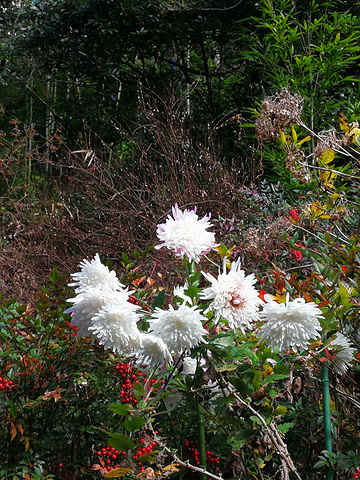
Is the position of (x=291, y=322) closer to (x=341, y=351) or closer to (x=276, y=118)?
(x=341, y=351)

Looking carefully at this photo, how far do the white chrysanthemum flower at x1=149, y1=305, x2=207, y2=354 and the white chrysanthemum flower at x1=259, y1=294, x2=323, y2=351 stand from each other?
15 centimetres

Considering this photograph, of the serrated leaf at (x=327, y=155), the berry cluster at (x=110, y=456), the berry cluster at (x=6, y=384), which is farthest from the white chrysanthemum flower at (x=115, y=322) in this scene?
the serrated leaf at (x=327, y=155)

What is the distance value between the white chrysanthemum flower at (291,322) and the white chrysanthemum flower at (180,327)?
6.0 inches

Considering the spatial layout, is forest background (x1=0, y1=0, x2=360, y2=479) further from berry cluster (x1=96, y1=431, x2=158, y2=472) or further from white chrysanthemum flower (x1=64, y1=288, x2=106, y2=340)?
white chrysanthemum flower (x1=64, y1=288, x2=106, y2=340)

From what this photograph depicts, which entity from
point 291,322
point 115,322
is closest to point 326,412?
point 291,322

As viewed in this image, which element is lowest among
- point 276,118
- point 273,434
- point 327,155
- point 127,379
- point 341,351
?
point 127,379

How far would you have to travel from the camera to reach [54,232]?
13.1 ft

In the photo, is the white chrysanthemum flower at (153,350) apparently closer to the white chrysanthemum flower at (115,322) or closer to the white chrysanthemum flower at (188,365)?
the white chrysanthemum flower at (115,322)

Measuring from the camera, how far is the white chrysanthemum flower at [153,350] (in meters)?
0.95

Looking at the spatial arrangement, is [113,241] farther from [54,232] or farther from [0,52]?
[0,52]

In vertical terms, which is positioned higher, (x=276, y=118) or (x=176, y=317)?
(x=276, y=118)

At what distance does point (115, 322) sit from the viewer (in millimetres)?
935

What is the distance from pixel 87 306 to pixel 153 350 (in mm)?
164

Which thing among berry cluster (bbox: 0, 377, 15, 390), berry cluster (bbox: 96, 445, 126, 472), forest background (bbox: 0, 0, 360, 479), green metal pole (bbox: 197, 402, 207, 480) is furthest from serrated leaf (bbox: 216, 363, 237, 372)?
berry cluster (bbox: 0, 377, 15, 390)
